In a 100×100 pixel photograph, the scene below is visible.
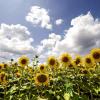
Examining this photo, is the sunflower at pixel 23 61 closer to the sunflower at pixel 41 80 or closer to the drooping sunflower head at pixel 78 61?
the drooping sunflower head at pixel 78 61

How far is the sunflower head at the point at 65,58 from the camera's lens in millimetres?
10326

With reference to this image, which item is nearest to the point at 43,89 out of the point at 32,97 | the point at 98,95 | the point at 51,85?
the point at 51,85

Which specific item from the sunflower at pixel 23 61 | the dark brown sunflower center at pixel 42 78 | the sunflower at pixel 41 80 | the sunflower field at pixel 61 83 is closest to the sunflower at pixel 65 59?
the sunflower field at pixel 61 83

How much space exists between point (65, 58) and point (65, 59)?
6 centimetres

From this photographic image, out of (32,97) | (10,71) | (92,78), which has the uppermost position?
(10,71)

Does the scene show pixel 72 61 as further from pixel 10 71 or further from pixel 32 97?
pixel 32 97

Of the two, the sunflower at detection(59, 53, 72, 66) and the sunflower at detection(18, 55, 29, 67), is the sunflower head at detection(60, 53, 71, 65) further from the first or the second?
the sunflower at detection(18, 55, 29, 67)

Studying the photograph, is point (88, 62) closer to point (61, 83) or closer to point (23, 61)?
point (61, 83)

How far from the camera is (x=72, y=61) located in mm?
10484

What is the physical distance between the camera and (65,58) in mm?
10477

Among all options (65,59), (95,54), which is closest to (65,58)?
(65,59)

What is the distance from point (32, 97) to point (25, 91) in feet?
2.94

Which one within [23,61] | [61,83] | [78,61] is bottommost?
[61,83]

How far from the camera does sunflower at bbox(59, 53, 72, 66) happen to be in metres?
10.3
